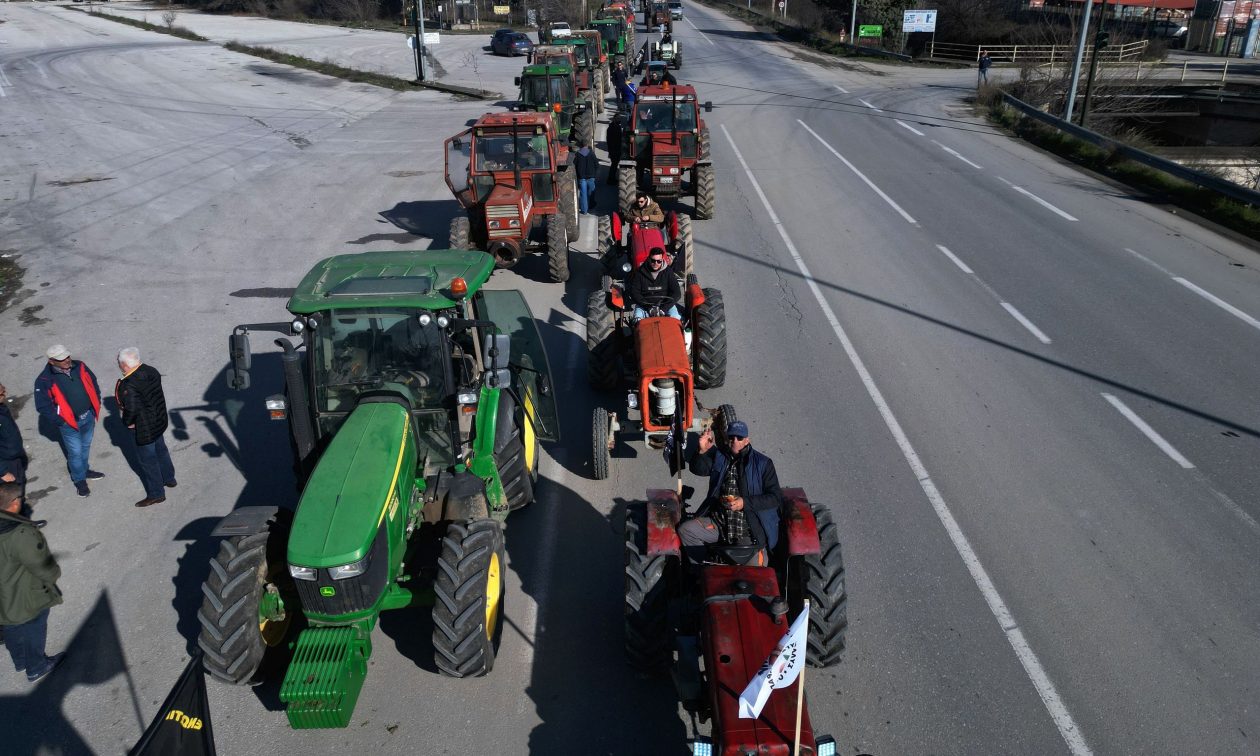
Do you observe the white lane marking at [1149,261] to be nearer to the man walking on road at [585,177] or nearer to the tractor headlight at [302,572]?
the man walking on road at [585,177]

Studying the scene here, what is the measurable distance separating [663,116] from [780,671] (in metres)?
16.7

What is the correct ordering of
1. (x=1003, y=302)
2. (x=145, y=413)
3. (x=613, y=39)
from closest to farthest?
(x=145, y=413) < (x=1003, y=302) < (x=613, y=39)

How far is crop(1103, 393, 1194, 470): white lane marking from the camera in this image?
1035 centimetres

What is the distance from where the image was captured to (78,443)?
9.65 m

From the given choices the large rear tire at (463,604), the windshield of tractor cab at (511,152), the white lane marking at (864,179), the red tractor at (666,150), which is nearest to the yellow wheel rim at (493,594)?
the large rear tire at (463,604)

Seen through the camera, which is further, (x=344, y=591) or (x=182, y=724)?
(x=344, y=591)

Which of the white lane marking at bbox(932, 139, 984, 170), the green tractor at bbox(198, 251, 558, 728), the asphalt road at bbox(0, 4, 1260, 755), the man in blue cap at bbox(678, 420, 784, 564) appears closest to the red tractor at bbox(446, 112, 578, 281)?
the asphalt road at bbox(0, 4, 1260, 755)

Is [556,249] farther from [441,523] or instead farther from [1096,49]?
[1096,49]

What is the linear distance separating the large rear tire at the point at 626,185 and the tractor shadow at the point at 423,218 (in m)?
3.45

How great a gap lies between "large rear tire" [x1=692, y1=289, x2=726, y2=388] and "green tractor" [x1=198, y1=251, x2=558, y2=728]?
3.02 metres

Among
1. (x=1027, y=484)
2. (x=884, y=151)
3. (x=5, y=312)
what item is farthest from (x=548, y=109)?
(x=1027, y=484)

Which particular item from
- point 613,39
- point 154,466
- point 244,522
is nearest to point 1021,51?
point 613,39

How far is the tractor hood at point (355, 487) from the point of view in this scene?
5980mm

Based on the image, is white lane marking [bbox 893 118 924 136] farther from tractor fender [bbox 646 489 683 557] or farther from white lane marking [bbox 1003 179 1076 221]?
tractor fender [bbox 646 489 683 557]
